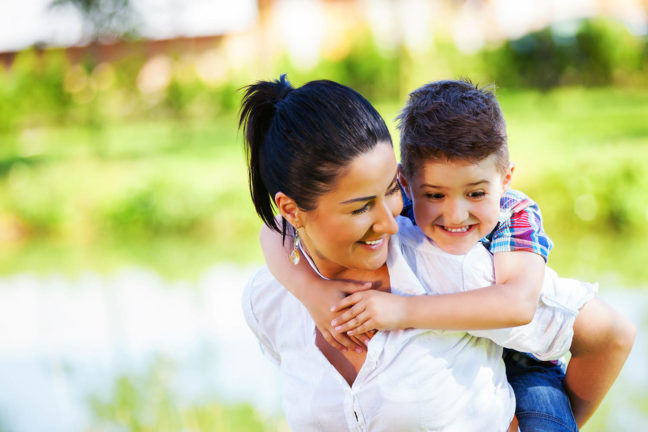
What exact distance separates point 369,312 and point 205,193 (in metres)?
6.14

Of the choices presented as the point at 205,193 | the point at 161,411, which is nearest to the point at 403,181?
the point at 161,411

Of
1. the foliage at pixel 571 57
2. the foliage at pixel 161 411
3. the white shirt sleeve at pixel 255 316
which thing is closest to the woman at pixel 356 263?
the white shirt sleeve at pixel 255 316

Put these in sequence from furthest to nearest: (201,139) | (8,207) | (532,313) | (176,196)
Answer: (201,139) → (8,207) → (176,196) → (532,313)

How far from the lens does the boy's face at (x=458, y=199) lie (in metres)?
1.27

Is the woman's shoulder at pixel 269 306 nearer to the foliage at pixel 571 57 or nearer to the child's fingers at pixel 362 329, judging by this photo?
the child's fingers at pixel 362 329

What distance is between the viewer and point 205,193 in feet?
23.9

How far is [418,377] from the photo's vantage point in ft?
4.22

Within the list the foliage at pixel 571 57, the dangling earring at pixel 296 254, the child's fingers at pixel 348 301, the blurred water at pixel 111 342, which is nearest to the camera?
the child's fingers at pixel 348 301

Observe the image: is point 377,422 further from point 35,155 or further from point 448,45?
point 35,155

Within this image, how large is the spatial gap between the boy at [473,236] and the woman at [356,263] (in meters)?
0.06

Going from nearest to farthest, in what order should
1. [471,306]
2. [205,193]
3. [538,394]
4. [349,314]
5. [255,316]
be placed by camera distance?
[471,306] < [349,314] < [538,394] < [255,316] < [205,193]

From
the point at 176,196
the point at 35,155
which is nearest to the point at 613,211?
the point at 176,196

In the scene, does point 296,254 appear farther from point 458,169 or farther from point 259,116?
point 458,169

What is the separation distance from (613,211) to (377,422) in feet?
17.2
